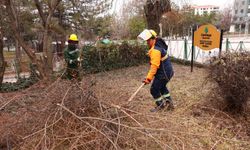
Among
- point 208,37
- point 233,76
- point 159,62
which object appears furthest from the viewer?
point 208,37

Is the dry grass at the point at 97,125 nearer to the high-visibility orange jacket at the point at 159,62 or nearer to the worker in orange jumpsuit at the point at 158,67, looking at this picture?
the worker in orange jumpsuit at the point at 158,67

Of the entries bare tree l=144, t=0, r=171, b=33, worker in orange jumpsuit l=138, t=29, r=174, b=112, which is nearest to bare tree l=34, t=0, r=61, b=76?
worker in orange jumpsuit l=138, t=29, r=174, b=112

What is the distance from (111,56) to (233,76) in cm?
718

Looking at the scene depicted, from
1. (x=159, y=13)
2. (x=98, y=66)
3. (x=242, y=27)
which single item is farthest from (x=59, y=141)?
(x=242, y=27)

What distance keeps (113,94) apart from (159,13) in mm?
9546

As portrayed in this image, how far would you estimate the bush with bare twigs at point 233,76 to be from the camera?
4.12 metres

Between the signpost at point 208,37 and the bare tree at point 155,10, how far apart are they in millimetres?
3765

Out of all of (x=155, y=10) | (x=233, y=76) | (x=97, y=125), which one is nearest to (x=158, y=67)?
(x=233, y=76)

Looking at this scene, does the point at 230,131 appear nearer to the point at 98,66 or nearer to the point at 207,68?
the point at 207,68

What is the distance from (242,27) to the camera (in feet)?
189

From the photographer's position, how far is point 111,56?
35.8ft

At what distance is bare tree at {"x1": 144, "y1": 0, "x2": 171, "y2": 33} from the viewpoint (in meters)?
12.3

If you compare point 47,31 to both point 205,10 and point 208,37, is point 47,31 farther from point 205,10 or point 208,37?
point 205,10

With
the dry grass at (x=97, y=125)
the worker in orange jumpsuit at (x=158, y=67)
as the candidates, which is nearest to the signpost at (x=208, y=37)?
the worker in orange jumpsuit at (x=158, y=67)
